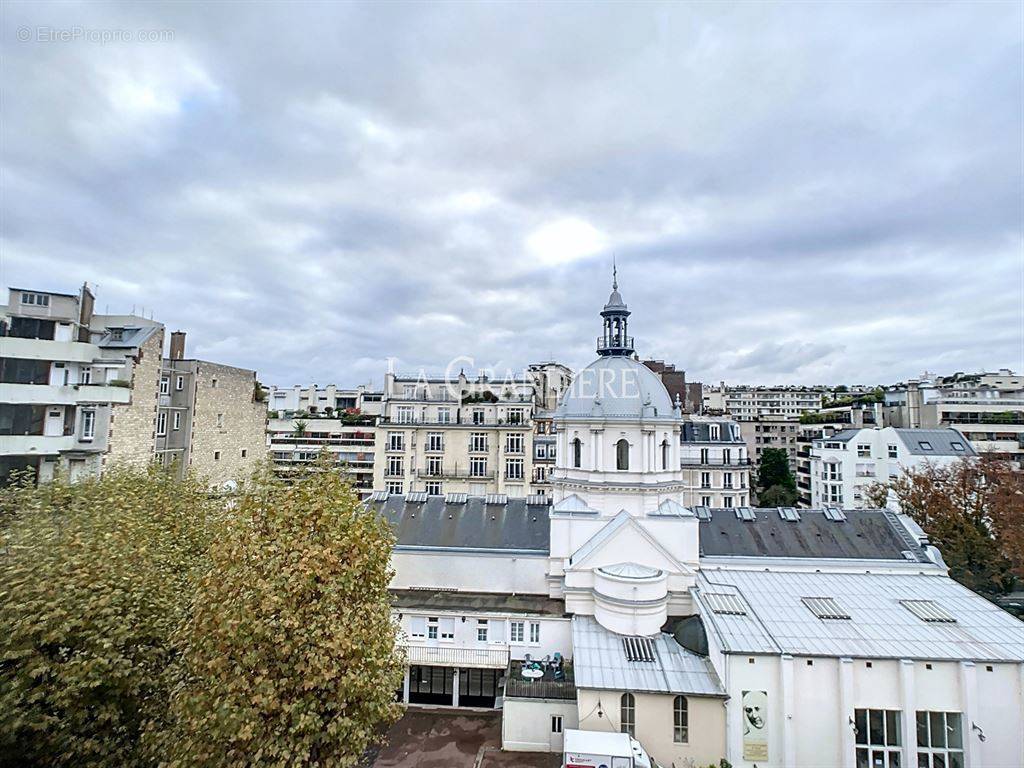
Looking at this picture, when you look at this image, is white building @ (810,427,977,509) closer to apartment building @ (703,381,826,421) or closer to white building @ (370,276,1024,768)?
white building @ (370,276,1024,768)

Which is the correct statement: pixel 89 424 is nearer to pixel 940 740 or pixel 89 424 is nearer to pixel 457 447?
pixel 457 447

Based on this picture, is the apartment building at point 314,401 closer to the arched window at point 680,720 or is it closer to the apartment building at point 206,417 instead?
the apartment building at point 206,417

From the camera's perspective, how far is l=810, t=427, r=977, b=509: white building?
170ft

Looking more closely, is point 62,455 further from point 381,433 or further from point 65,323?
point 381,433

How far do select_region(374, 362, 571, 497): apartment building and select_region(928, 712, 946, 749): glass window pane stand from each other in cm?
3084

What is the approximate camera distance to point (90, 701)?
11.0 metres

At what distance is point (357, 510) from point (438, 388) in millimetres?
34746

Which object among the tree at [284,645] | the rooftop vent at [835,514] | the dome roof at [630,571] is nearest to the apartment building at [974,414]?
the rooftop vent at [835,514]

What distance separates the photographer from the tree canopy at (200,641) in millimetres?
10492

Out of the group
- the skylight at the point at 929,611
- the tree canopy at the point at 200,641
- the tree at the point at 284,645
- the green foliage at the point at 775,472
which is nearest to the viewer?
the tree canopy at the point at 200,641

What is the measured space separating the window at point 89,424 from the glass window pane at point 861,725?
35.2 m

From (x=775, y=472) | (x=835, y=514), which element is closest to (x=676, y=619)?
(x=835, y=514)

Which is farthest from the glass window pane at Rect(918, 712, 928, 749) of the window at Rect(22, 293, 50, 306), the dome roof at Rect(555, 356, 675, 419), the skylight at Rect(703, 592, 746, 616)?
the window at Rect(22, 293, 50, 306)

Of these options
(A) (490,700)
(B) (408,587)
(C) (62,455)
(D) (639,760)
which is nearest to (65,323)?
(C) (62,455)
